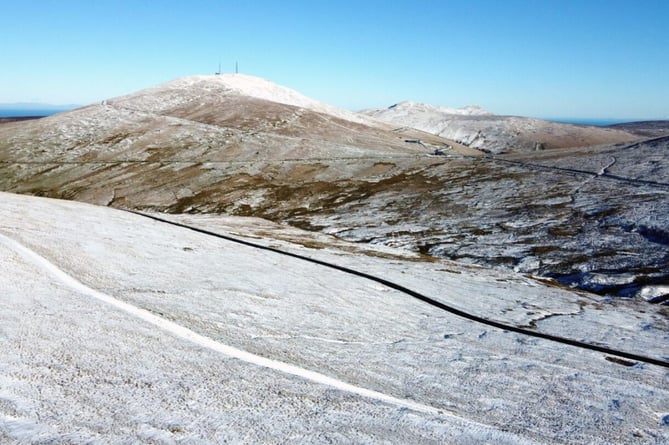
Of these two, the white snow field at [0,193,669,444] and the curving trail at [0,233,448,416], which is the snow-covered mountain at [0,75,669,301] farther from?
the curving trail at [0,233,448,416]

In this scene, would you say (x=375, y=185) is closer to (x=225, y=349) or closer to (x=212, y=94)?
(x=225, y=349)

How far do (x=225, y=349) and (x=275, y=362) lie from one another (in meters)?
1.25

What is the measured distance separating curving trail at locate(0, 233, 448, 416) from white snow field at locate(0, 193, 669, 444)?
0.06m

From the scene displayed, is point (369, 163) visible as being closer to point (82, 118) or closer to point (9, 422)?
point (9, 422)

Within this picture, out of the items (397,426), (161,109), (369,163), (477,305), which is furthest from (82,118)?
(397,426)

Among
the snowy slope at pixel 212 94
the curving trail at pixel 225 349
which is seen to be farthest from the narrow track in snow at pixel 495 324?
the snowy slope at pixel 212 94

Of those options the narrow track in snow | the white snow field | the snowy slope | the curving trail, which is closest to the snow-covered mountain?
the narrow track in snow

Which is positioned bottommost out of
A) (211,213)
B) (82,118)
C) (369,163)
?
(211,213)

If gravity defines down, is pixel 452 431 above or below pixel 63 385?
below

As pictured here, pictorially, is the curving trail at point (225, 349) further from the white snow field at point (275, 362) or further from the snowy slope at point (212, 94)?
the snowy slope at point (212, 94)

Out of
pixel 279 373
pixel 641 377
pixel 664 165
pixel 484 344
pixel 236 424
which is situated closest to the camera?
pixel 236 424

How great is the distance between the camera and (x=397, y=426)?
919cm

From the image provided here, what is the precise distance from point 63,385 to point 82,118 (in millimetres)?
141017

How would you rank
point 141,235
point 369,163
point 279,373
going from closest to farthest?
point 279,373, point 141,235, point 369,163
